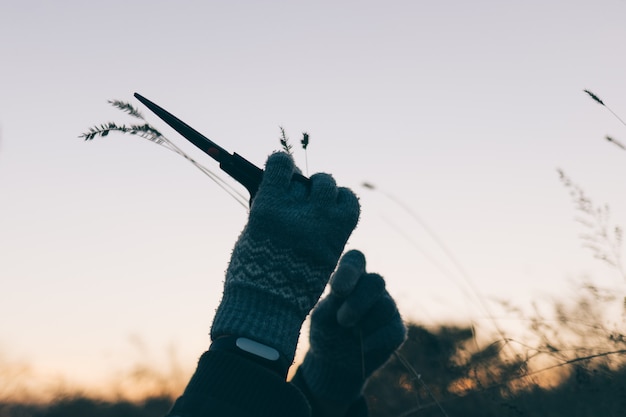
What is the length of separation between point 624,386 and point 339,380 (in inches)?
43.0

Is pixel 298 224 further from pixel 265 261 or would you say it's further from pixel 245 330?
pixel 245 330

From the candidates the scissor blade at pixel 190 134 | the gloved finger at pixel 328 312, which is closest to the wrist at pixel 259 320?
the gloved finger at pixel 328 312

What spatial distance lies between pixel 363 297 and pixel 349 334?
0.36 m

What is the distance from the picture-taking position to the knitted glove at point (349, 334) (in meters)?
1.74

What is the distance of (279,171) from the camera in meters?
1.68

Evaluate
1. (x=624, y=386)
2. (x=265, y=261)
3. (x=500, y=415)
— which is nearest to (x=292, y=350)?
(x=265, y=261)

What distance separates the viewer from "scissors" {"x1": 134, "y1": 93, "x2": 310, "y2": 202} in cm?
159

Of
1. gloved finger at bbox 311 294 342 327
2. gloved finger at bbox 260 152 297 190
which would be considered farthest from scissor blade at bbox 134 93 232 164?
gloved finger at bbox 311 294 342 327

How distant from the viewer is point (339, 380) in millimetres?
2053

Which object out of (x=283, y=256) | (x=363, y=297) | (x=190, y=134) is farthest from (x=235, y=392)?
(x=190, y=134)

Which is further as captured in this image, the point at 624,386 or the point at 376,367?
the point at 376,367

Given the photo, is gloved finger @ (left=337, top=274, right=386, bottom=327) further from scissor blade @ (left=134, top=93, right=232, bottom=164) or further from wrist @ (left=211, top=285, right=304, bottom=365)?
scissor blade @ (left=134, top=93, right=232, bottom=164)

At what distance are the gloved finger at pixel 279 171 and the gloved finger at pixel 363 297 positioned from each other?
0.47 m

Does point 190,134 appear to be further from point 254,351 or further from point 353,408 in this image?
point 353,408
